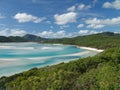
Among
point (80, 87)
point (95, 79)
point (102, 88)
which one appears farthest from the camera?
point (95, 79)

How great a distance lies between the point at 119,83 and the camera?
8719mm

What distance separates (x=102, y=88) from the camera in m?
8.55

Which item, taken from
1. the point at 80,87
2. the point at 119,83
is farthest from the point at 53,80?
the point at 119,83

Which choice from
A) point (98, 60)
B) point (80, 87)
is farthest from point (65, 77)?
point (98, 60)

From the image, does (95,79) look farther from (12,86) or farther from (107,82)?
(12,86)

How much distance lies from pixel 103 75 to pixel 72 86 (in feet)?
5.42

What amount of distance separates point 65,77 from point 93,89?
5.92 ft

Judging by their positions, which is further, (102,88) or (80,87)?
(80,87)

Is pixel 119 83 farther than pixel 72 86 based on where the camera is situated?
No

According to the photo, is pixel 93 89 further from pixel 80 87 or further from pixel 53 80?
pixel 53 80

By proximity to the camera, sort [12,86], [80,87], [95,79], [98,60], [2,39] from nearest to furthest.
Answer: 1. [80,87]
2. [95,79]
3. [12,86]
4. [98,60]
5. [2,39]

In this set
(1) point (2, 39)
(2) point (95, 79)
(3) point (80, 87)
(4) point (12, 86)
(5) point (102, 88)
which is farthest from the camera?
(1) point (2, 39)

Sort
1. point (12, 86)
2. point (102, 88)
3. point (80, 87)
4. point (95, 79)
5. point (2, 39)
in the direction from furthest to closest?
point (2, 39) → point (12, 86) → point (95, 79) → point (80, 87) → point (102, 88)

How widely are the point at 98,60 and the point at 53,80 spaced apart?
18.4 ft
